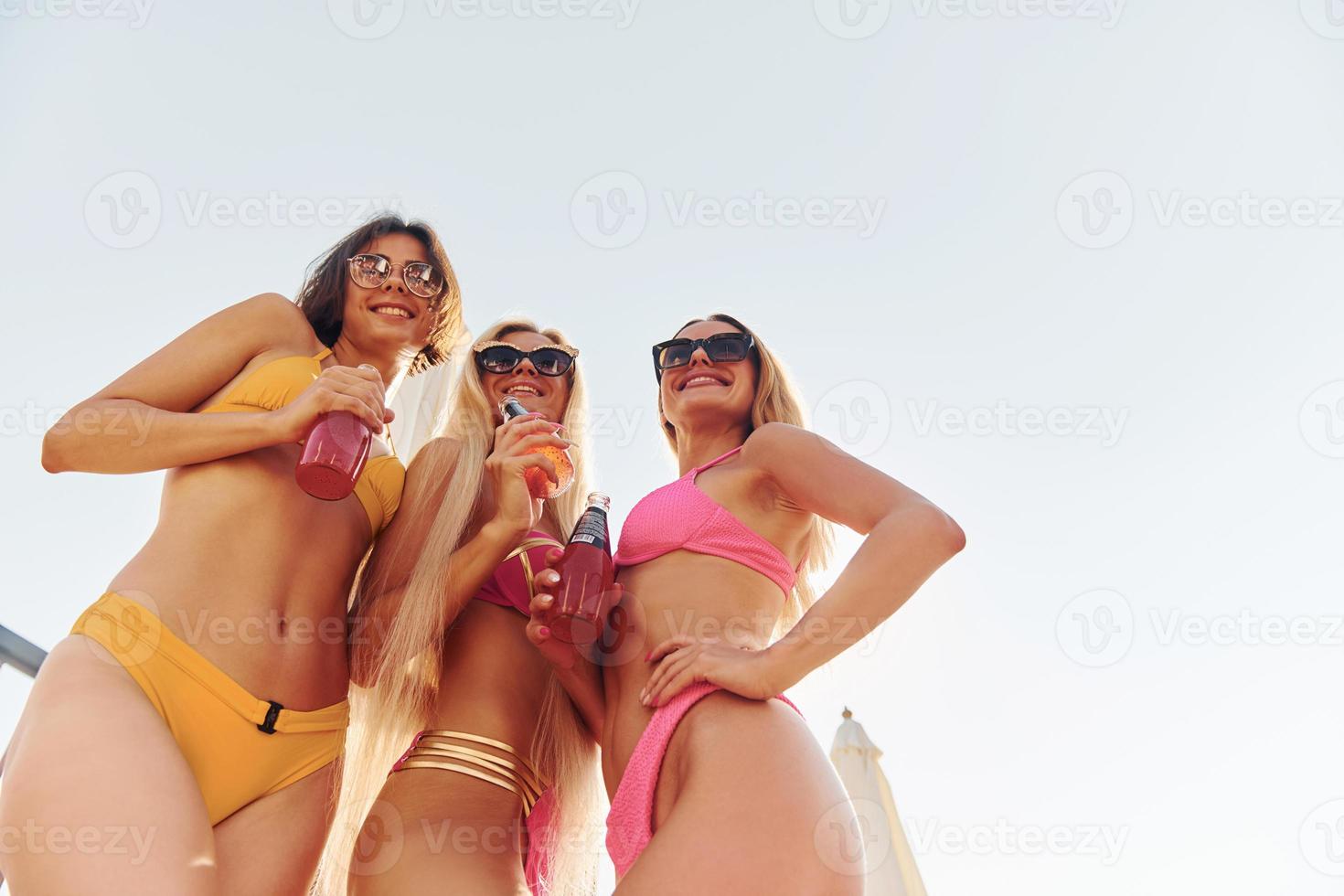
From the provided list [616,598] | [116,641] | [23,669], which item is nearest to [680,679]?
[616,598]

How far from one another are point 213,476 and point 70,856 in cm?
87

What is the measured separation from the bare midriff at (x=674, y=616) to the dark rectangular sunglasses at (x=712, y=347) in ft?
2.53

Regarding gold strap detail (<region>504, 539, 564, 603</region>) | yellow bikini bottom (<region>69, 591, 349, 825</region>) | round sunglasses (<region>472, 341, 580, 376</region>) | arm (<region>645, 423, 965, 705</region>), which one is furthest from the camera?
round sunglasses (<region>472, 341, 580, 376</region>)

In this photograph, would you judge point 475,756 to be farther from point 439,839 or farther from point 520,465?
point 520,465

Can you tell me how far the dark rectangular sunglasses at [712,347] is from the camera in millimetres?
3018

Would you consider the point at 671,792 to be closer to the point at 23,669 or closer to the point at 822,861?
the point at 822,861

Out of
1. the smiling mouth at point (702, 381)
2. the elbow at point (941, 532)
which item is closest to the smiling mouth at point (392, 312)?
the smiling mouth at point (702, 381)

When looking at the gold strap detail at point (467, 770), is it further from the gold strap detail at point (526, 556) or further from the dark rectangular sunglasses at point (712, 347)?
the dark rectangular sunglasses at point (712, 347)

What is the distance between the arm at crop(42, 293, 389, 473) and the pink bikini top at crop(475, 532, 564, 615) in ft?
2.38

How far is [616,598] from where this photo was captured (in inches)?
98.9

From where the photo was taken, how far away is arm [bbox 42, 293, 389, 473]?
221cm

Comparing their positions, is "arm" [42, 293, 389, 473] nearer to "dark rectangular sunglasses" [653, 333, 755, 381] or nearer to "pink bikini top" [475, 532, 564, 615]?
"pink bikini top" [475, 532, 564, 615]

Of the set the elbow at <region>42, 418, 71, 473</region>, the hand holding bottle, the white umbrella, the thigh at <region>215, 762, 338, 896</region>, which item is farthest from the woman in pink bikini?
the white umbrella

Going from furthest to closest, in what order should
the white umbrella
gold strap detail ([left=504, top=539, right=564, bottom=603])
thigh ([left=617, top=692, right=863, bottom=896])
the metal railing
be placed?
the white umbrella → gold strap detail ([left=504, top=539, right=564, bottom=603]) → the metal railing → thigh ([left=617, top=692, right=863, bottom=896])
